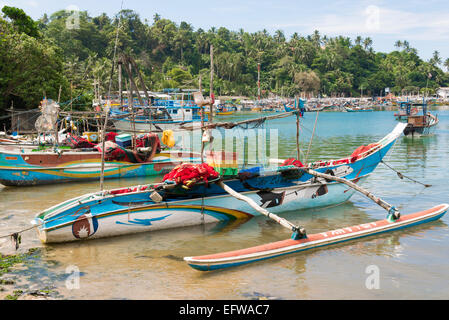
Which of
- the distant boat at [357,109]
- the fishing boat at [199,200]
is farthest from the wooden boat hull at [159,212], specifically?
the distant boat at [357,109]

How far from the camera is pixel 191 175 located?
10109mm

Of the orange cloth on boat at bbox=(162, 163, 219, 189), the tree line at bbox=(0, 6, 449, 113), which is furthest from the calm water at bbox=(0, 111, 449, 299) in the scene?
the tree line at bbox=(0, 6, 449, 113)

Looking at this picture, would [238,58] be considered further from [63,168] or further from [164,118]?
[63,168]

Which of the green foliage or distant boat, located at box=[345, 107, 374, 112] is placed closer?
the green foliage

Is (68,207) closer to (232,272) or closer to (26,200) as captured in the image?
(232,272)

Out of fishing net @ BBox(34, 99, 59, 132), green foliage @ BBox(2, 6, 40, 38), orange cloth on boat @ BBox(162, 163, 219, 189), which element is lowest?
orange cloth on boat @ BBox(162, 163, 219, 189)

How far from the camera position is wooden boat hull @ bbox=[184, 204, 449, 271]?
7923 millimetres

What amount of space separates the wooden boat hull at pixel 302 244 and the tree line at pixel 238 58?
47.5 meters

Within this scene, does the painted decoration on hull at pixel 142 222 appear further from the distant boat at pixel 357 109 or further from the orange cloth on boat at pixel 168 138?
the distant boat at pixel 357 109

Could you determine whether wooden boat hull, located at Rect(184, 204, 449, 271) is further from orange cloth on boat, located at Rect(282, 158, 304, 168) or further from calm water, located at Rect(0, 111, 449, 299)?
orange cloth on boat, located at Rect(282, 158, 304, 168)

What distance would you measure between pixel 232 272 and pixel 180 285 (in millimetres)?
1058

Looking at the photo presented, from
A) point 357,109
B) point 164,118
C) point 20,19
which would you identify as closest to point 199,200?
point 164,118

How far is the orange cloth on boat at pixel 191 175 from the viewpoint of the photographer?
1005 centimetres

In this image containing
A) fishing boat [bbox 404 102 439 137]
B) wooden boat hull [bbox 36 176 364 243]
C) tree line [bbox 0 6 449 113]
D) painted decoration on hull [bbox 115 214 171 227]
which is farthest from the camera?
tree line [bbox 0 6 449 113]
